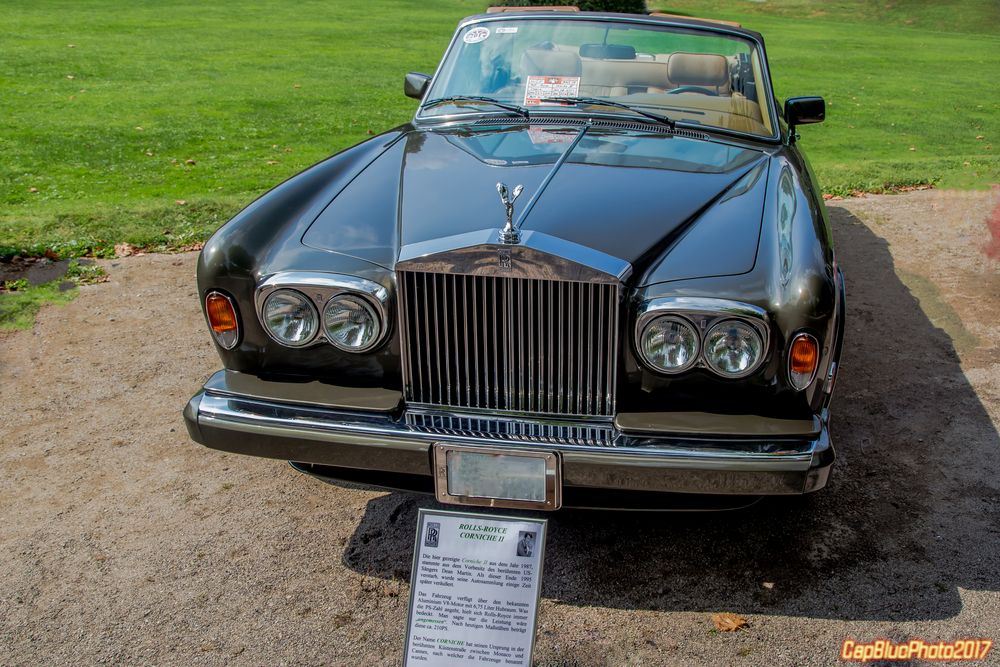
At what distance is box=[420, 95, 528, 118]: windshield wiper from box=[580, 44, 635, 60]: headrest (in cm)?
54

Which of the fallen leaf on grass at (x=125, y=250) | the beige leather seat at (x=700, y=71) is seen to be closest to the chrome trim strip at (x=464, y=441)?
the beige leather seat at (x=700, y=71)

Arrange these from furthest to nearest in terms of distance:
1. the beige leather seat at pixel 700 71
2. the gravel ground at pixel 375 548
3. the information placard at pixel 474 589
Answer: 1. the beige leather seat at pixel 700 71
2. the gravel ground at pixel 375 548
3. the information placard at pixel 474 589

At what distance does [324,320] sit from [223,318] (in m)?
0.40

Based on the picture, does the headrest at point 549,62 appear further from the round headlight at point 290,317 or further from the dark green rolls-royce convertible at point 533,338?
the round headlight at point 290,317

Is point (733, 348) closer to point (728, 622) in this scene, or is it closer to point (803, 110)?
point (728, 622)

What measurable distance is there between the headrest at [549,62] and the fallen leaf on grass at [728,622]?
271cm

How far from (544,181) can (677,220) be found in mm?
522

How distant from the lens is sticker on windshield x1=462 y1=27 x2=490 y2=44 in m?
4.65

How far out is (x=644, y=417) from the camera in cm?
274

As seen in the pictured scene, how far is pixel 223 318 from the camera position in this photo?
301 centimetres

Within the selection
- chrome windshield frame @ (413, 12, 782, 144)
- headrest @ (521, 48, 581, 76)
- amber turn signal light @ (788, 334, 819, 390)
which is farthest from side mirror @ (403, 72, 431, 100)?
amber turn signal light @ (788, 334, 819, 390)

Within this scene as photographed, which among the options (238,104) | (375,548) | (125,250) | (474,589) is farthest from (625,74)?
(238,104)

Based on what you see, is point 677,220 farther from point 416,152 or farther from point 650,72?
point 650,72

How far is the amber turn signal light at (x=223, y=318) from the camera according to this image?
9.82 ft
